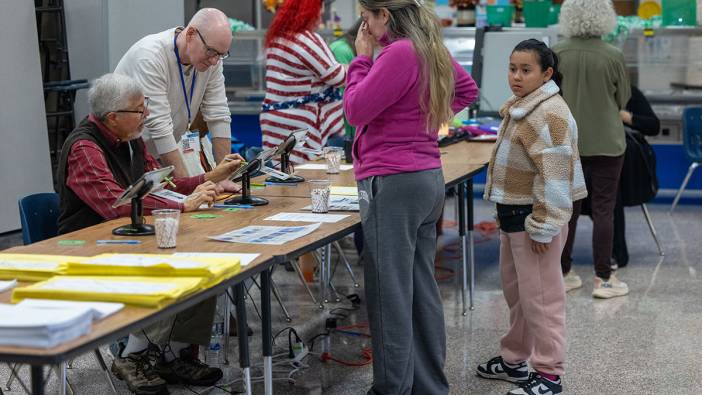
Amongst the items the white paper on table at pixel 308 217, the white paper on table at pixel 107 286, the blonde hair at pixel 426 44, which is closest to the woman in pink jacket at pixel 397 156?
the blonde hair at pixel 426 44

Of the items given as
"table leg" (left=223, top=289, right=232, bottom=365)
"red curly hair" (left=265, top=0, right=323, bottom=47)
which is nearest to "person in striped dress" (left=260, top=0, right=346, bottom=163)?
"red curly hair" (left=265, top=0, right=323, bottom=47)

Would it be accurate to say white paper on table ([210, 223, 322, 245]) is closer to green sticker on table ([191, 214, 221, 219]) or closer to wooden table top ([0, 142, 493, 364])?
wooden table top ([0, 142, 493, 364])

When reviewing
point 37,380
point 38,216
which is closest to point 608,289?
point 38,216

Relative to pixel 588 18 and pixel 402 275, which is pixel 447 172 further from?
pixel 588 18

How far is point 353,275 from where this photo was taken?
5668 millimetres

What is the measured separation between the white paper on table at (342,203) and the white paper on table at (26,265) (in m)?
1.21

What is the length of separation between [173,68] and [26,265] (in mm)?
1681

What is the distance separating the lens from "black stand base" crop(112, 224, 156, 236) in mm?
3195

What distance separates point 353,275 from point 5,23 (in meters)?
3.10

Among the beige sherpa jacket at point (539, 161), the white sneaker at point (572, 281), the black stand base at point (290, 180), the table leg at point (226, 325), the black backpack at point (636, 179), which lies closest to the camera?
the beige sherpa jacket at point (539, 161)

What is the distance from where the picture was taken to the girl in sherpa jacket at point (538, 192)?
3.58 m

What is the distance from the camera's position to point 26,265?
268 cm

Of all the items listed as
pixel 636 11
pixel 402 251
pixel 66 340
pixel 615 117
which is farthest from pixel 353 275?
pixel 636 11

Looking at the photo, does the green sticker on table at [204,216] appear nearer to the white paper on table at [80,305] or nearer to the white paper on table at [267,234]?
the white paper on table at [267,234]
